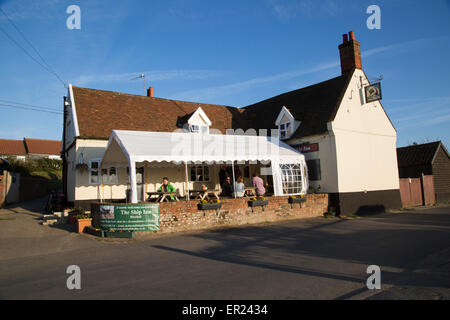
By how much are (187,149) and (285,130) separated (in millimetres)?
8753

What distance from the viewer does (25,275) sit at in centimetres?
691

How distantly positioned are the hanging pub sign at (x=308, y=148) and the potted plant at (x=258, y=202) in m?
5.59

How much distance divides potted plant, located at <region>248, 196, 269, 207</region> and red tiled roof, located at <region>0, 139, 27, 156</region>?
5156cm

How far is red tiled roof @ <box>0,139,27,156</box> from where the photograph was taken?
5115 cm

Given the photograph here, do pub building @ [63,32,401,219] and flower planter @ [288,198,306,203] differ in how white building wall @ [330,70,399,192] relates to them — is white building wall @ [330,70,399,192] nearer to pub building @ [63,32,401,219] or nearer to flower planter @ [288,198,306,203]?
pub building @ [63,32,401,219]

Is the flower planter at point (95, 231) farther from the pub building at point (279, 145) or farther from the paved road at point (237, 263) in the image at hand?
the pub building at point (279, 145)

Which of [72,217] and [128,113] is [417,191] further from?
[72,217]

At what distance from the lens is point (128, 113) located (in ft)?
64.5

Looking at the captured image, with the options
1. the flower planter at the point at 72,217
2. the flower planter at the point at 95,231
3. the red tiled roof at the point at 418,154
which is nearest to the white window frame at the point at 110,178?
the flower planter at the point at 72,217

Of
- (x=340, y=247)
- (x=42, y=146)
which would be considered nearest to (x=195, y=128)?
(x=340, y=247)

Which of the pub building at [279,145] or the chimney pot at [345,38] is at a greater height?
the chimney pot at [345,38]

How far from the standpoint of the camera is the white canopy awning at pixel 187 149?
12.2 metres

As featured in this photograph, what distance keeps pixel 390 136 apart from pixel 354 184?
562cm

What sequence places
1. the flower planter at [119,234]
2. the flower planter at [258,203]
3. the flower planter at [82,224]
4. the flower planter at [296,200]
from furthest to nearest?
the flower planter at [296,200], the flower planter at [258,203], the flower planter at [82,224], the flower planter at [119,234]
